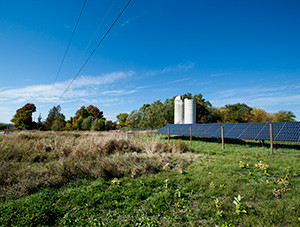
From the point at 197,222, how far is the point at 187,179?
1.86 metres

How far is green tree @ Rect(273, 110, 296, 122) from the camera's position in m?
32.6

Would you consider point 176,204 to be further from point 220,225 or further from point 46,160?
point 46,160

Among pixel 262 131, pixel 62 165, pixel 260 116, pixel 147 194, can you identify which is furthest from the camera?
pixel 260 116

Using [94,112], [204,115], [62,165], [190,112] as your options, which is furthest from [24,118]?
[204,115]

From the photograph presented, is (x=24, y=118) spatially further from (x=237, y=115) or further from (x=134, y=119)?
(x=237, y=115)

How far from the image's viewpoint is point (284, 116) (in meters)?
33.2

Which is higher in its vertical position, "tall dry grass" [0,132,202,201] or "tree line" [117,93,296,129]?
"tree line" [117,93,296,129]

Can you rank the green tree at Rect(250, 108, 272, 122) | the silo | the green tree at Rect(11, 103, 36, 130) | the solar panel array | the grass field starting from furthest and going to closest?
the green tree at Rect(250, 108, 272, 122), the green tree at Rect(11, 103, 36, 130), the silo, the solar panel array, the grass field

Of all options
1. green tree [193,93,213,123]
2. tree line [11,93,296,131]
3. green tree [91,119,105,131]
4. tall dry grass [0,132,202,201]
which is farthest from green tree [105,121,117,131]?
tall dry grass [0,132,202,201]

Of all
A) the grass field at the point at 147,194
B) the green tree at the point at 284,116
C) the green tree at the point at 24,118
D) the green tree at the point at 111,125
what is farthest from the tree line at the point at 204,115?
the grass field at the point at 147,194

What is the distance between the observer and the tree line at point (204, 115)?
3422 centimetres

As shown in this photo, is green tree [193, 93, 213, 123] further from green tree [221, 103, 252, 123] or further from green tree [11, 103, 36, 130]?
green tree [11, 103, 36, 130]

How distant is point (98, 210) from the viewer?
3.13 meters

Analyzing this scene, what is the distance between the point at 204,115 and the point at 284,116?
56.4 feet
